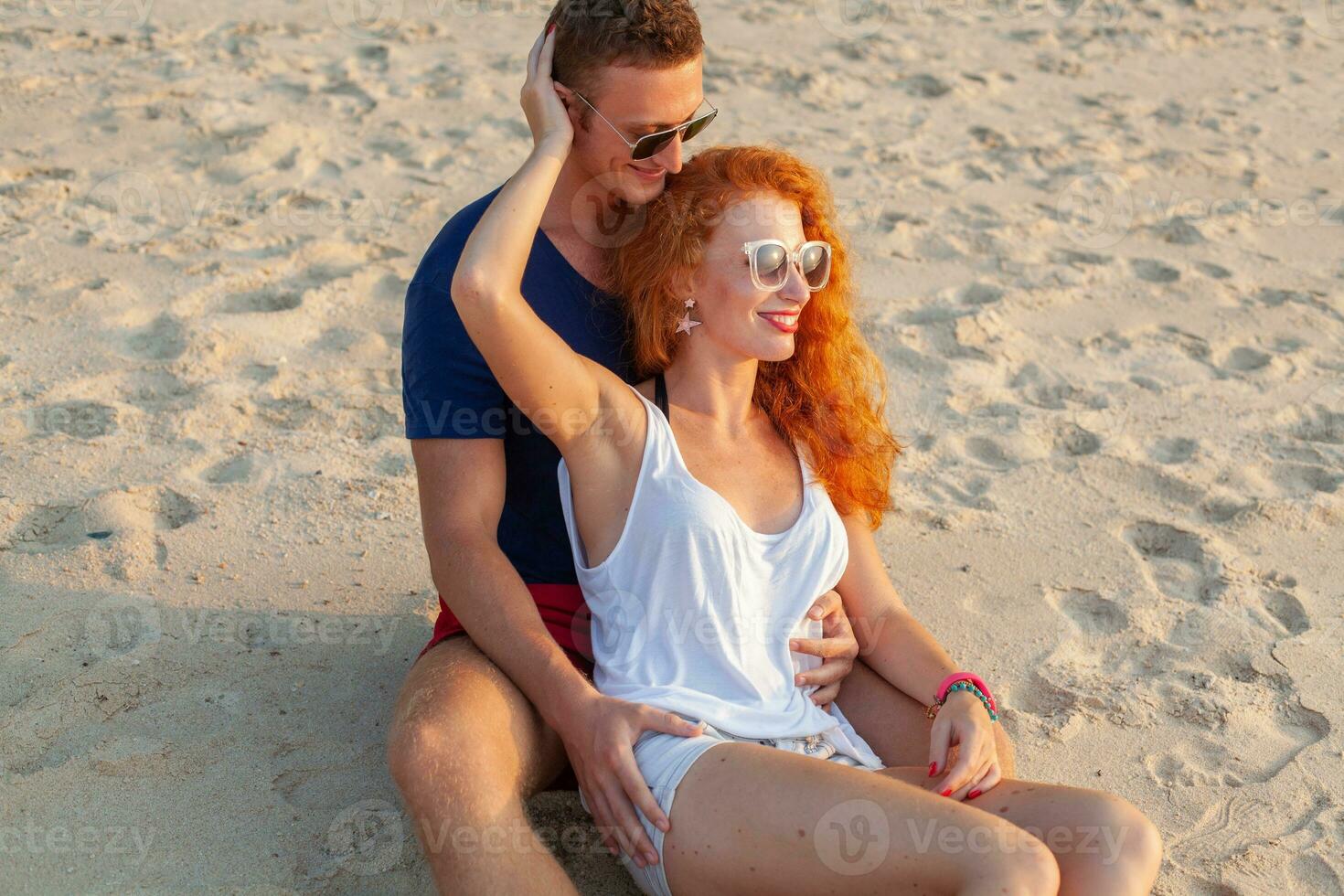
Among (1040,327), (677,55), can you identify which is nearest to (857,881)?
(677,55)

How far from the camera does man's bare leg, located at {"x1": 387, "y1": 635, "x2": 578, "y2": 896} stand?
7.20 feet

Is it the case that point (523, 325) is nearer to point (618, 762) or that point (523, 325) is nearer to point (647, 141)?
point (647, 141)

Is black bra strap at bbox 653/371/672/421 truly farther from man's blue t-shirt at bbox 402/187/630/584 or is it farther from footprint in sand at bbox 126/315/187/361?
footprint in sand at bbox 126/315/187/361

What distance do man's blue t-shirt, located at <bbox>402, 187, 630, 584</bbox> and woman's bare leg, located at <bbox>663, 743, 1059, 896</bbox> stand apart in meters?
0.75

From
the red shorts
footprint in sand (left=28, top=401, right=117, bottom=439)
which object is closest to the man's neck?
the red shorts

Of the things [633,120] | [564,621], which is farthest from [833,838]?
[633,120]

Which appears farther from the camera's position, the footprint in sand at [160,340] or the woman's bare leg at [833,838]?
the footprint in sand at [160,340]

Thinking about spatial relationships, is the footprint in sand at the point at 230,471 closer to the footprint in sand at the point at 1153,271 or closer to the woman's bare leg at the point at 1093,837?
the woman's bare leg at the point at 1093,837

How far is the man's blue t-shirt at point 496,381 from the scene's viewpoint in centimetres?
270

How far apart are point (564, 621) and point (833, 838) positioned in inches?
33.0

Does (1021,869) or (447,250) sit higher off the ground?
(447,250)

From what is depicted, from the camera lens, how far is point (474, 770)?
2314 millimetres

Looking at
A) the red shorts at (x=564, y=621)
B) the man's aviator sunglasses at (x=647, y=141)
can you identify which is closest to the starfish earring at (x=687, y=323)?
the man's aviator sunglasses at (x=647, y=141)

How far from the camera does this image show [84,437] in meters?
3.83
